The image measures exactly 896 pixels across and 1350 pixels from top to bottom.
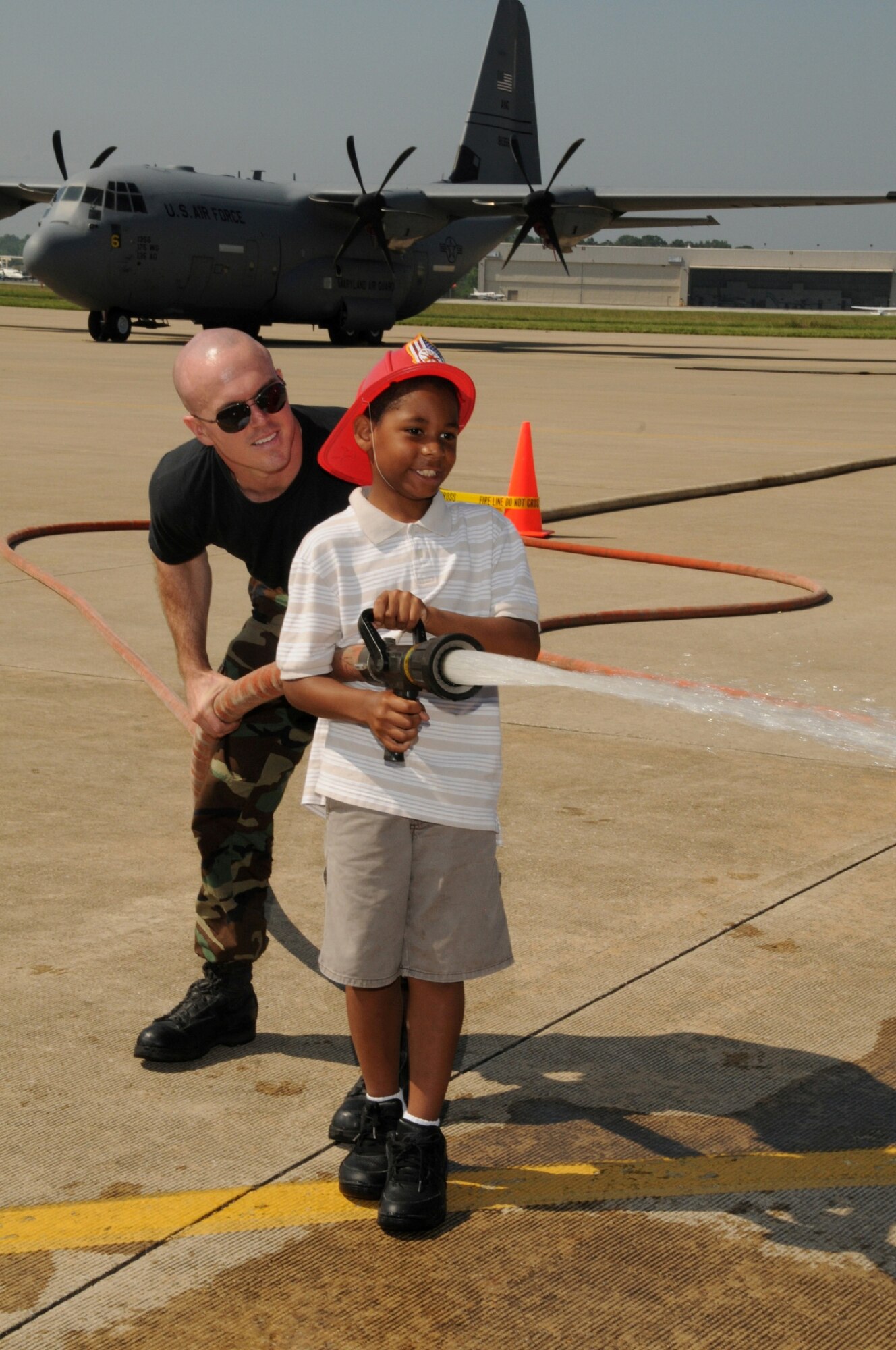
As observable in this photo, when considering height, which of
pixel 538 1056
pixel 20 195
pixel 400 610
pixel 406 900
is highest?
pixel 20 195

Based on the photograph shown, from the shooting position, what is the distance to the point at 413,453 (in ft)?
10.5

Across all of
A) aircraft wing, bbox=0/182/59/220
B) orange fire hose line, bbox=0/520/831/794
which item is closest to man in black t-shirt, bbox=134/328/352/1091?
orange fire hose line, bbox=0/520/831/794

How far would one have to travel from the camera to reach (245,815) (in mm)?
4059

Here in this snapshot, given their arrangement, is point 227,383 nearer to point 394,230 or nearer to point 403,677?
point 403,677

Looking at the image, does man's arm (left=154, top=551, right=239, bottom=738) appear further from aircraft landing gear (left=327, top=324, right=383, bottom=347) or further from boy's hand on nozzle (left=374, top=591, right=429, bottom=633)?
aircraft landing gear (left=327, top=324, right=383, bottom=347)

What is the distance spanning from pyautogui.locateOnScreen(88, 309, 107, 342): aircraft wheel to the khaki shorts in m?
37.8

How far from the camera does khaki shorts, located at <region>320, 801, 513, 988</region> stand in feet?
10.6

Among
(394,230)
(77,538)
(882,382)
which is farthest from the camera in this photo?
(394,230)

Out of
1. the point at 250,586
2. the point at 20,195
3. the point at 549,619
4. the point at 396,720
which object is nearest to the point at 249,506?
the point at 250,586

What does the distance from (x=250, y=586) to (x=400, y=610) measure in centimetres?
120

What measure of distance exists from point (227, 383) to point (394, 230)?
122 ft

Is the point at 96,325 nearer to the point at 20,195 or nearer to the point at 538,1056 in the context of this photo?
the point at 20,195

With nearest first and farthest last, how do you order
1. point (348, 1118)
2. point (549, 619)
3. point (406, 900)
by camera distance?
point (406, 900) → point (348, 1118) → point (549, 619)

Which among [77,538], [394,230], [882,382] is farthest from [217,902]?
[394,230]
